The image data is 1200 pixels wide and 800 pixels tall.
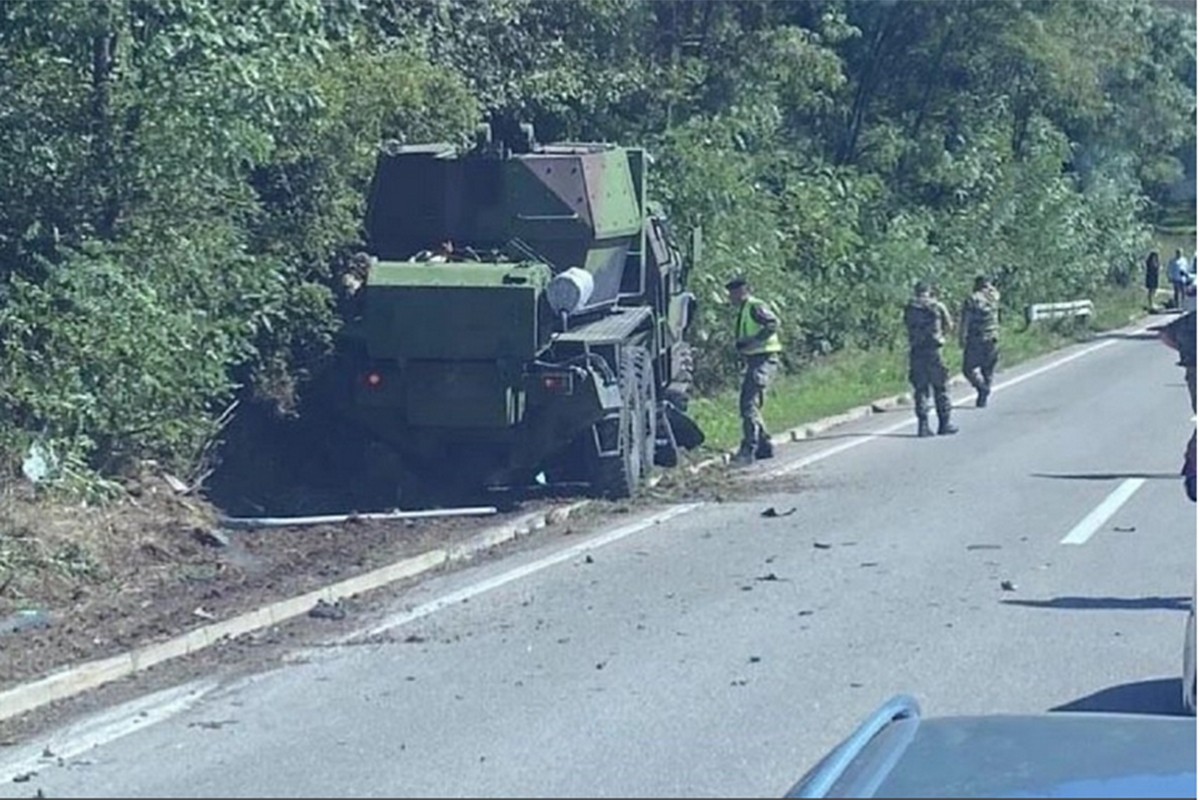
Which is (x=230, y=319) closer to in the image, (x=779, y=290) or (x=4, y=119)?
(x=4, y=119)

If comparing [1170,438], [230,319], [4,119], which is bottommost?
[1170,438]

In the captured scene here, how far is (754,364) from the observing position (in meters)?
21.9

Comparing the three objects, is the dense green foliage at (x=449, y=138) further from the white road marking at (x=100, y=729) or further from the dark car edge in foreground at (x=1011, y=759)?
the dark car edge in foreground at (x=1011, y=759)

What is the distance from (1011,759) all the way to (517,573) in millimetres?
10232

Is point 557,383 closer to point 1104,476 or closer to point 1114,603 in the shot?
point 1104,476

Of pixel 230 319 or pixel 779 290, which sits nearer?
pixel 230 319

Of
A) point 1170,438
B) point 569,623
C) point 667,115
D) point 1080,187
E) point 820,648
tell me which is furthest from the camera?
point 1080,187

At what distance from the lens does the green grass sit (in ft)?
83.4

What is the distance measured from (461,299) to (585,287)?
41.7 inches

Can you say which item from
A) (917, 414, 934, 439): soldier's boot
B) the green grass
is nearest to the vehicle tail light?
the green grass

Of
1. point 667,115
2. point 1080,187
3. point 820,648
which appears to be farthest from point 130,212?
point 1080,187

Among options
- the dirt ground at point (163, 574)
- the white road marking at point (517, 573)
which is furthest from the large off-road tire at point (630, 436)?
the white road marking at point (517, 573)

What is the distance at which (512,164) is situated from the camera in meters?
18.6

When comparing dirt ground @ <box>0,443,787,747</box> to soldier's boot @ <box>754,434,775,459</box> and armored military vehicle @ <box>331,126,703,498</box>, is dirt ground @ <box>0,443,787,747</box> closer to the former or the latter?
armored military vehicle @ <box>331,126,703,498</box>
